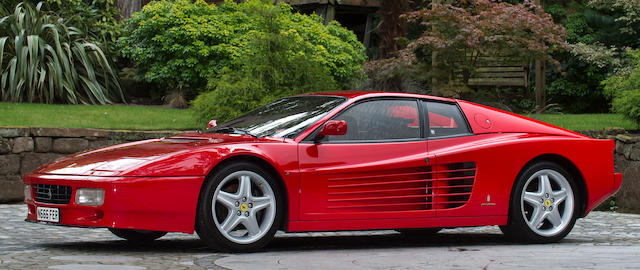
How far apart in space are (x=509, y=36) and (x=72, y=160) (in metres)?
9.74

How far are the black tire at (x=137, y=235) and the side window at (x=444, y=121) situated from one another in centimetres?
233

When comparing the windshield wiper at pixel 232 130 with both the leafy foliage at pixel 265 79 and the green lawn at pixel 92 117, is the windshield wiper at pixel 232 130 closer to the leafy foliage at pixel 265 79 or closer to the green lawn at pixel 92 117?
the leafy foliage at pixel 265 79

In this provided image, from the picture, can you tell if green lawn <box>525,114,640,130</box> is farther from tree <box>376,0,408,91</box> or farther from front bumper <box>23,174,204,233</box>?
front bumper <box>23,174,204,233</box>

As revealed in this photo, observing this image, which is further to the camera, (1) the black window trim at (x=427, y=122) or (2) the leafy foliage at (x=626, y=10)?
(2) the leafy foliage at (x=626, y=10)

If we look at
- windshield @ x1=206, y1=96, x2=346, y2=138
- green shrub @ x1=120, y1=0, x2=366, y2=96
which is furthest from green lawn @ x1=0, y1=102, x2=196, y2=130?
windshield @ x1=206, y1=96, x2=346, y2=138

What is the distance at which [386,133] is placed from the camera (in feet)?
22.2

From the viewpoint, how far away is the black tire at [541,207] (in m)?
7.07

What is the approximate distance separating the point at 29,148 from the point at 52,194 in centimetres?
483

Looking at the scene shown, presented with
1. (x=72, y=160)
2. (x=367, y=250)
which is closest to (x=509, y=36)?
(x=367, y=250)

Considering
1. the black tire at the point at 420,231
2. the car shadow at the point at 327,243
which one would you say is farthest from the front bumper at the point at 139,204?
the black tire at the point at 420,231

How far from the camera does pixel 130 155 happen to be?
6.12 meters

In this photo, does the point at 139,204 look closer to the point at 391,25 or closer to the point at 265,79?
the point at 265,79

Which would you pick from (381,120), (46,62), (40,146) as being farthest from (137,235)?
(46,62)

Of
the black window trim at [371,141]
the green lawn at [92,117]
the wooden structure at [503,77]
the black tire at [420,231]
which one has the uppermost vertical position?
the wooden structure at [503,77]
